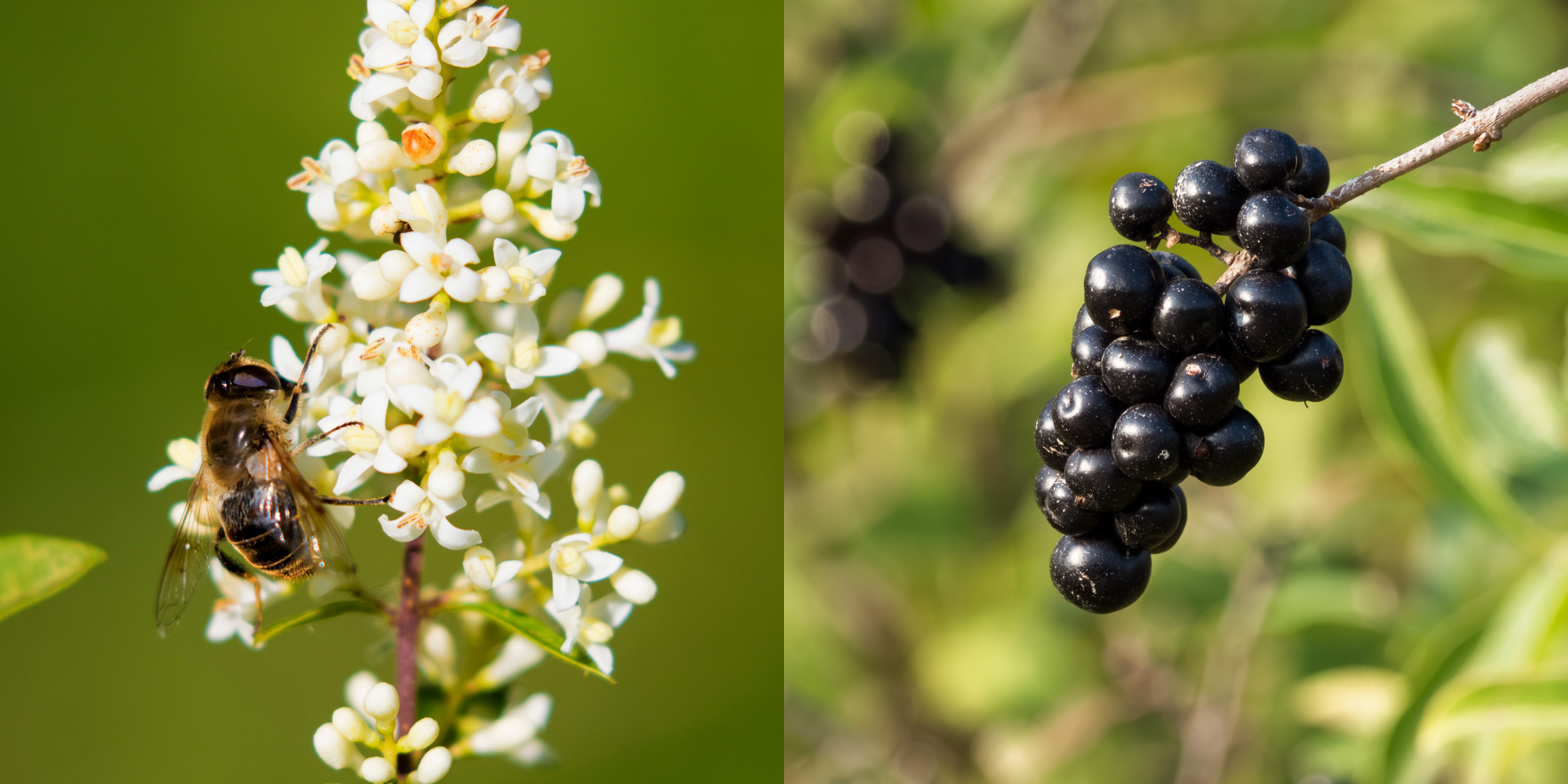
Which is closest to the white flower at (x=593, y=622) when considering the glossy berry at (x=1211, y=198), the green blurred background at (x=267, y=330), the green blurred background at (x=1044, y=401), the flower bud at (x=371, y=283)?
the flower bud at (x=371, y=283)

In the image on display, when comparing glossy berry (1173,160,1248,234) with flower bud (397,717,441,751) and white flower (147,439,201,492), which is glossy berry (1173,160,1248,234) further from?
white flower (147,439,201,492)

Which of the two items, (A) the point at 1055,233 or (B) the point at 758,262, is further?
(B) the point at 758,262

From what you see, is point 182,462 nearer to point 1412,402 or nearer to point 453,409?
point 453,409

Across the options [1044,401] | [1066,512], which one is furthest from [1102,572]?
[1044,401]

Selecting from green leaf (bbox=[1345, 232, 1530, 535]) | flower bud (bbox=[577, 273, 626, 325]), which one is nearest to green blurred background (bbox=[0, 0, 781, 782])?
green leaf (bbox=[1345, 232, 1530, 535])

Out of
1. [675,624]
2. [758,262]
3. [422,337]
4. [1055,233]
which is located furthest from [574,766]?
[422,337]

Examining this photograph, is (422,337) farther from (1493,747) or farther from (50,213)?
(50,213)

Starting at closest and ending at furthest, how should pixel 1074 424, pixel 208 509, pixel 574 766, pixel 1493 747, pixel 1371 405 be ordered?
pixel 1074 424, pixel 208 509, pixel 1493 747, pixel 1371 405, pixel 574 766
